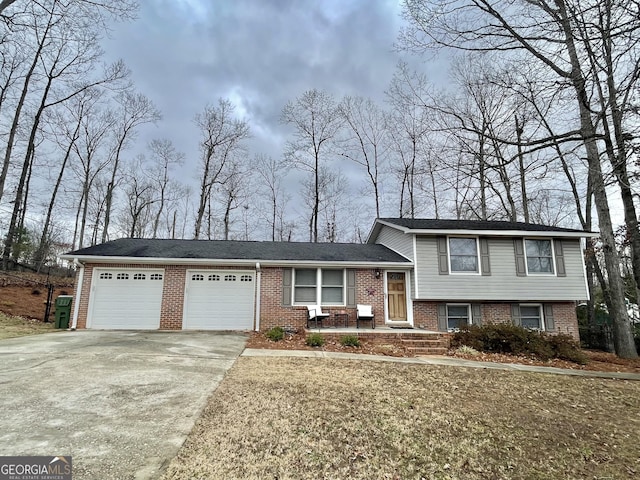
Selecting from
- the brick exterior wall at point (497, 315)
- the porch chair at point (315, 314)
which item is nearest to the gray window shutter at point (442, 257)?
the brick exterior wall at point (497, 315)

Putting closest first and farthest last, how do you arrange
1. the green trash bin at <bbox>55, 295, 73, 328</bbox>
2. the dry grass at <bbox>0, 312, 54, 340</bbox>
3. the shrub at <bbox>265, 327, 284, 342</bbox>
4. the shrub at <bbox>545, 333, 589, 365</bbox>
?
the shrub at <bbox>545, 333, 589, 365</bbox> → the dry grass at <bbox>0, 312, 54, 340</bbox> → the shrub at <bbox>265, 327, 284, 342</bbox> → the green trash bin at <bbox>55, 295, 73, 328</bbox>

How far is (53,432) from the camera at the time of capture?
3.20 m

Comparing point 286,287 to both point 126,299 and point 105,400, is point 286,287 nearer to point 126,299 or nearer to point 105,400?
point 126,299

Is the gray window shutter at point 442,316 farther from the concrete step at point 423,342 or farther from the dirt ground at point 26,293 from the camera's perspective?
the dirt ground at point 26,293

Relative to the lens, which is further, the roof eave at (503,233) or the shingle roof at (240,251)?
the roof eave at (503,233)

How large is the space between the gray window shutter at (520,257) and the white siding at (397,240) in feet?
12.3

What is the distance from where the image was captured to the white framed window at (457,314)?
38.9 feet

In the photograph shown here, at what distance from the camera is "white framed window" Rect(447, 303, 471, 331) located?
11852mm

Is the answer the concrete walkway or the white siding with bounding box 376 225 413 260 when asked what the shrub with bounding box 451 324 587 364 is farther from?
the white siding with bounding box 376 225 413 260

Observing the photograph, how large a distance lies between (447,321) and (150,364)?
9518 millimetres

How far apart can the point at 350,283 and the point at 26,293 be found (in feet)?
47.4

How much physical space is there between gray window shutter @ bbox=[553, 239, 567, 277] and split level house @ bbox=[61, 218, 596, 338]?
0.04 metres

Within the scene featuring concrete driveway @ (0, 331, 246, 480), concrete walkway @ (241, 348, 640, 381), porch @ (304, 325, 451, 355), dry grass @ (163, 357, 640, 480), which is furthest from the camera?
porch @ (304, 325, 451, 355)

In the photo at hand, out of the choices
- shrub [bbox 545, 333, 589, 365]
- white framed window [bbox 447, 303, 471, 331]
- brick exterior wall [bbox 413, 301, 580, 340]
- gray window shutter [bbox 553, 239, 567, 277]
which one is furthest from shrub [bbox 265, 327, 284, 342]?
gray window shutter [bbox 553, 239, 567, 277]
